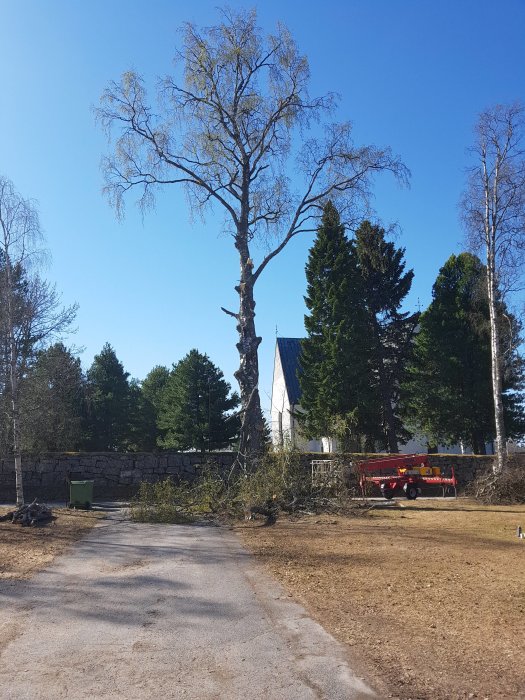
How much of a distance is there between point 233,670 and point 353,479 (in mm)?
16329

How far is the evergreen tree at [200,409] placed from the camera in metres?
40.4

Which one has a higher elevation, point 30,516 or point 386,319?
point 386,319

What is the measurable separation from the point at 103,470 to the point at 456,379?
21.0m

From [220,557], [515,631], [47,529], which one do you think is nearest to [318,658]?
[515,631]

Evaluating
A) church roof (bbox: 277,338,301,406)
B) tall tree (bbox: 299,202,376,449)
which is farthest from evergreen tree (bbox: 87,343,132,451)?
tall tree (bbox: 299,202,376,449)

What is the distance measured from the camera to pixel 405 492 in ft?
70.6

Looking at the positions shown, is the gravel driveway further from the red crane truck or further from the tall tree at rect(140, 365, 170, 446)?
the tall tree at rect(140, 365, 170, 446)

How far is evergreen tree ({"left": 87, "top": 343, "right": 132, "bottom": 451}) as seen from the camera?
45188 millimetres

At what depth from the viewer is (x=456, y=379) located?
115ft

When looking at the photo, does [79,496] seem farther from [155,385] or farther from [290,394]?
[155,385]

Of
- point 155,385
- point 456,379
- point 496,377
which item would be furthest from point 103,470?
point 155,385

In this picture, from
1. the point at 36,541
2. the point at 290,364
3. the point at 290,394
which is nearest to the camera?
the point at 36,541

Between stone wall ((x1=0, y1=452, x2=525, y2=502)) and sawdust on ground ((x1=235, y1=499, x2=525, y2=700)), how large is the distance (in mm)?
8547

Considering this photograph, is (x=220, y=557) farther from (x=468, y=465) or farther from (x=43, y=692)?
(x=468, y=465)
